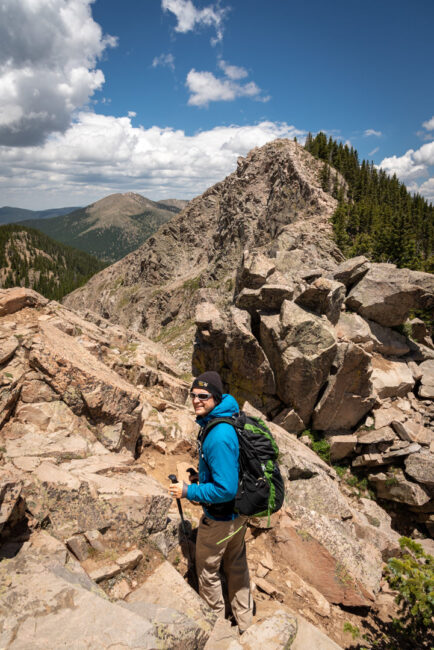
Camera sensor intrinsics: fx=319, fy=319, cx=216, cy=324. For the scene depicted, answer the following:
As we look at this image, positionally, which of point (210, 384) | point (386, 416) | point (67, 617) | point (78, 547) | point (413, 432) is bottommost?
point (413, 432)

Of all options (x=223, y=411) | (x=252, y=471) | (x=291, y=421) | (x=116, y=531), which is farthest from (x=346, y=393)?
(x=116, y=531)

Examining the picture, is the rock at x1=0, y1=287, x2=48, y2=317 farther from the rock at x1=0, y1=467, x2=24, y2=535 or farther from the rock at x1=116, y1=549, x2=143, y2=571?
the rock at x1=116, y1=549, x2=143, y2=571

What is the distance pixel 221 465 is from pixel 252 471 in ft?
2.41

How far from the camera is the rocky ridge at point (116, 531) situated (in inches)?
178

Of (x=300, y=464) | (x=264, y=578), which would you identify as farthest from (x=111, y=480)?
(x=300, y=464)

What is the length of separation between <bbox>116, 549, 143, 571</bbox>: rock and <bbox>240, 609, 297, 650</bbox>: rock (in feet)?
7.40

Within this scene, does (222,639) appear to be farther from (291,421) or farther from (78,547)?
(291,421)

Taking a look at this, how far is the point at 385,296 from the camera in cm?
2375

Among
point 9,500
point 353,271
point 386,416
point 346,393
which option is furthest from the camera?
point 353,271

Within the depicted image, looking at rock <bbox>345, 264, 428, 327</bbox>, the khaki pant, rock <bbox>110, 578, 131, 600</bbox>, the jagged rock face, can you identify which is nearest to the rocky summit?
rock <bbox>110, 578, 131, 600</bbox>

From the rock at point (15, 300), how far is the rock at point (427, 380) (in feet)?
80.8

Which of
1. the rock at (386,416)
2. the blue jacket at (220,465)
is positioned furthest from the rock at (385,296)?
the blue jacket at (220,465)

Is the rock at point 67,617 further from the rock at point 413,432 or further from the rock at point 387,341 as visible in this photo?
the rock at point 387,341

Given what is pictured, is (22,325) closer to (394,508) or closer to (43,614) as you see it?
(43,614)
